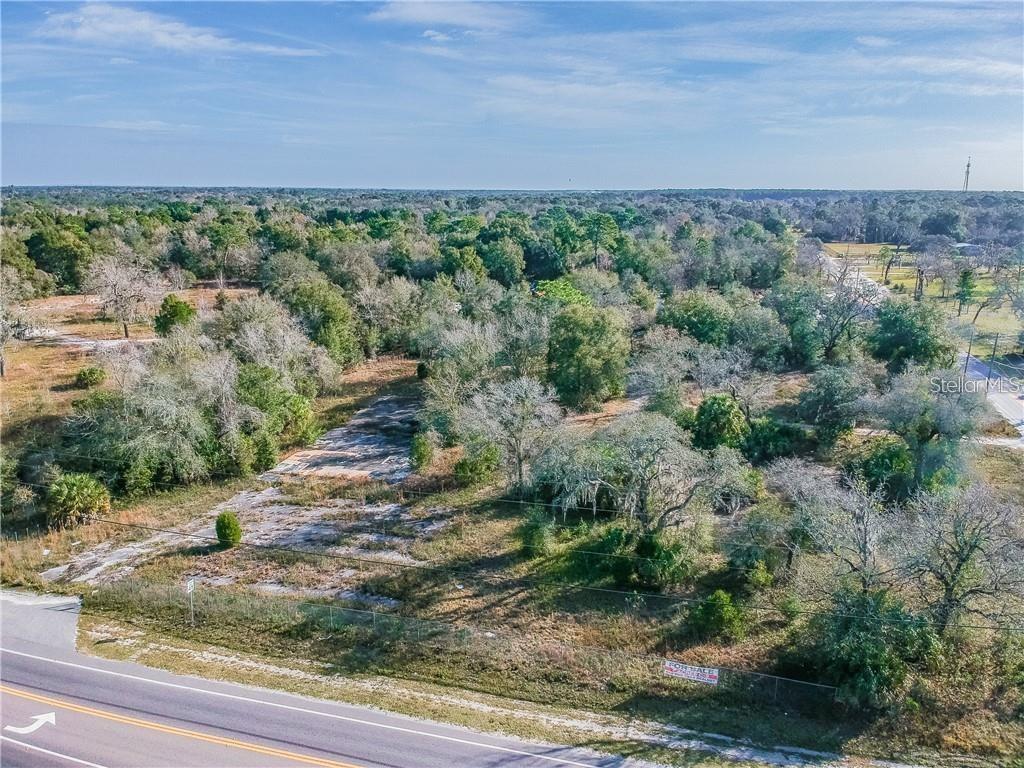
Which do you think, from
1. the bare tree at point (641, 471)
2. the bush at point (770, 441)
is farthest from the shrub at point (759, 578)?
the bush at point (770, 441)

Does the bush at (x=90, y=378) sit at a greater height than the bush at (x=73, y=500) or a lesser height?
greater

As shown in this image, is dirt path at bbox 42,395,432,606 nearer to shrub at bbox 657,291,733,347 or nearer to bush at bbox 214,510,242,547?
bush at bbox 214,510,242,547

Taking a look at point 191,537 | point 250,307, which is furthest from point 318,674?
point 250,307

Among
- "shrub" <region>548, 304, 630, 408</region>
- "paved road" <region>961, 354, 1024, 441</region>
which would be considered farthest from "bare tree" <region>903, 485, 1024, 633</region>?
"shrub" <region>548, 304, 630, 408</region>

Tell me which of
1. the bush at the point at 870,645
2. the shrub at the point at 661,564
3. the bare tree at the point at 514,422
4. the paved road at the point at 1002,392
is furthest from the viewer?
the paved road at the point at 1002,392

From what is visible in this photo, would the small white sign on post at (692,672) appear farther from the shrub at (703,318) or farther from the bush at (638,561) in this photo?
the shrub at (703,318)
